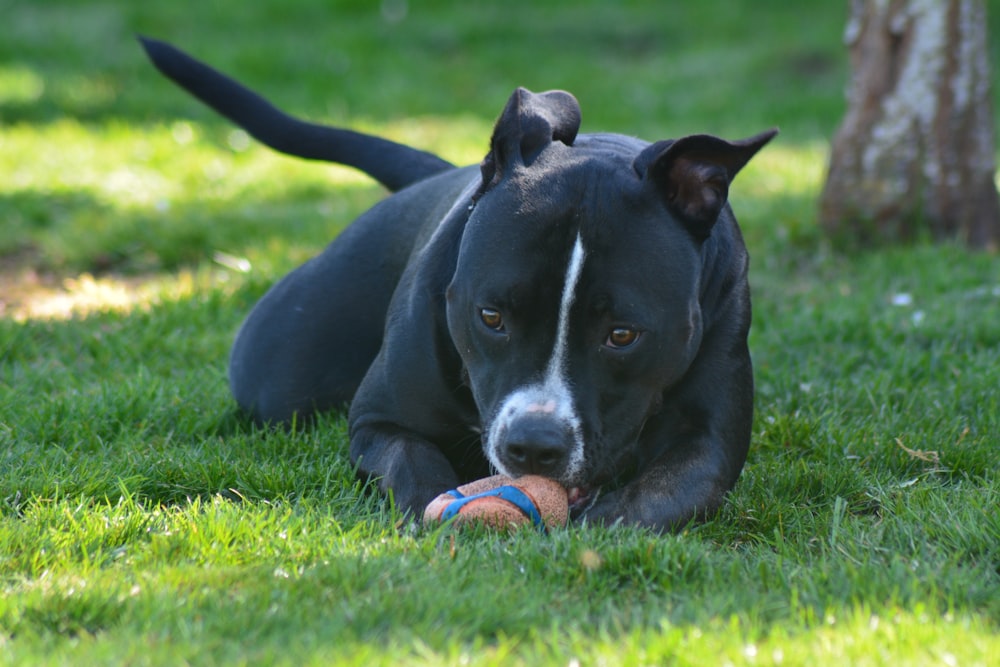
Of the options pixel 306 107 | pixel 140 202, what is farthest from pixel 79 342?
pixel 306 107

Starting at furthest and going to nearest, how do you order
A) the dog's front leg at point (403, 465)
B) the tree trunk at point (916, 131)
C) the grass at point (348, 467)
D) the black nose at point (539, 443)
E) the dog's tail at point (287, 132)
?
the tree trunk at point (916, 131) < the dog's tail at point (287, 132) < the dog's front leg at point (403, 465) < the black nose at point (539, 443) < the grass at point (348, 467)

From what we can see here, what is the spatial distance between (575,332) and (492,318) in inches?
9.7

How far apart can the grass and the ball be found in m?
0.11

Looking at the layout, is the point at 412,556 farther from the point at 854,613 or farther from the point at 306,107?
the point at 306,107

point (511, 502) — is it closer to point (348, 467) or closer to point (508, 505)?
point (508, 505)

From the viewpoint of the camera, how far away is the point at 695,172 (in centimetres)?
358

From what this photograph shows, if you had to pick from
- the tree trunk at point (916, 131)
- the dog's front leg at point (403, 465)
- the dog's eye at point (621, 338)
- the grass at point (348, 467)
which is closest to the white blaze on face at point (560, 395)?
the dog's eye at point (621, 338)

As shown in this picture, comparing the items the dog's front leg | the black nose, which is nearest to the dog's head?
the black nose

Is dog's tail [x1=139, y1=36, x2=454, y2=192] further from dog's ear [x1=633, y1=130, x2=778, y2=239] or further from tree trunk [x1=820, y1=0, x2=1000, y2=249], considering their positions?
tree trunk [x1=820, y1=0, x2=1000, y2=249]

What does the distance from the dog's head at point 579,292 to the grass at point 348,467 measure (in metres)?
0.32

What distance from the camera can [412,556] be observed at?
122 inches

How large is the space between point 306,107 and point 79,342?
5355 millimetres

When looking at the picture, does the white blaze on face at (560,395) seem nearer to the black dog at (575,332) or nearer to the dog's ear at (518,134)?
A: the black dog at (575,332)

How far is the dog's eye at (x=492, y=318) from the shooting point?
3.46m
